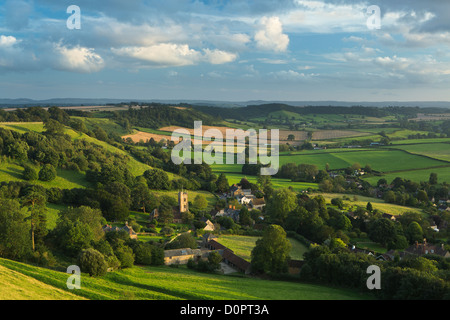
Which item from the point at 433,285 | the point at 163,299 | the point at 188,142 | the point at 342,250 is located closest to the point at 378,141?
the point at 188,142

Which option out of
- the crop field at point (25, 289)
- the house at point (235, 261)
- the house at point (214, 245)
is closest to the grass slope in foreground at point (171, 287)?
the crop field at point (25, 289)

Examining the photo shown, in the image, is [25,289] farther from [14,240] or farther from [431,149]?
[431,149]

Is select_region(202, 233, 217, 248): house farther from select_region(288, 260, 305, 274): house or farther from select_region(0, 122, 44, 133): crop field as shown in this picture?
select_region(0, 122, 44, 133): crop field

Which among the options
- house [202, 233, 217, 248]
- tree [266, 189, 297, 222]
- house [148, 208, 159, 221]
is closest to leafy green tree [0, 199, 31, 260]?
house [202, 233, 217, 248]

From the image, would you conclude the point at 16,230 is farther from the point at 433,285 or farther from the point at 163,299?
the point at 433,285

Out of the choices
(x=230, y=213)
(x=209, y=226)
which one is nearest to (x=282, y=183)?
(x=230, y=213)

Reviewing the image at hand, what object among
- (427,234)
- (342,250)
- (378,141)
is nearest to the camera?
(342,250)
